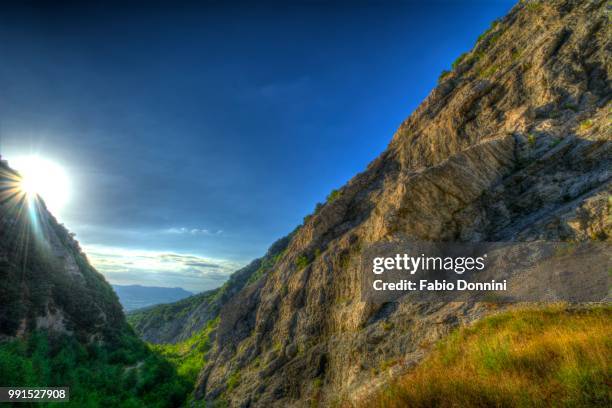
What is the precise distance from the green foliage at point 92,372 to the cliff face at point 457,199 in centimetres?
769

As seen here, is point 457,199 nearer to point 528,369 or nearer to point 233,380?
point 528,369

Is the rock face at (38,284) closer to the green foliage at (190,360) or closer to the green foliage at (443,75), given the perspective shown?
the green foliage at (190,360)

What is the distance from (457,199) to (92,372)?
36.4 metres

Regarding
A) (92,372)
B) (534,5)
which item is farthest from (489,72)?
(92,372)

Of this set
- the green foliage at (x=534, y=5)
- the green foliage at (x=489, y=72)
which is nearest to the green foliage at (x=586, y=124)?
the green foliage at (x=489, y=72)

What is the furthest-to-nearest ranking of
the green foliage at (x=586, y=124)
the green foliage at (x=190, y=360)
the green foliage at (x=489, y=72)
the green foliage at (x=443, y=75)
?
1. the green foliage at (x=190, y=360)
2. the green foliage at (x=443, y=75)
3. the green foliage at (x=489, y=72)
4. the green foliage at (x=586, y=124)

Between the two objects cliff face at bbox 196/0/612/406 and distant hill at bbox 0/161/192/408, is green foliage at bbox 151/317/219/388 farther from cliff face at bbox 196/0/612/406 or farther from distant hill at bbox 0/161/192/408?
cliff face at bbox 196/0/612/406

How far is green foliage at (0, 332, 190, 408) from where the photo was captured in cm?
1912

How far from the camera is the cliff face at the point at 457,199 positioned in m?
11.4

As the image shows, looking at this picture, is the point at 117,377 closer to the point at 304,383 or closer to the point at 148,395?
the point at 148,395

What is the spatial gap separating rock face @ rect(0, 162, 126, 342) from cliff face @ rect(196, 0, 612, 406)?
19599mm

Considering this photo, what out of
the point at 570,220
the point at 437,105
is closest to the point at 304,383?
the point at 570,220

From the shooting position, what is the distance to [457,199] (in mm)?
14117

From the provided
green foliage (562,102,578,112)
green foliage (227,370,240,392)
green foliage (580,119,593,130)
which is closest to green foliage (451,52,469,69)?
green foliage (562,102,578,112)
